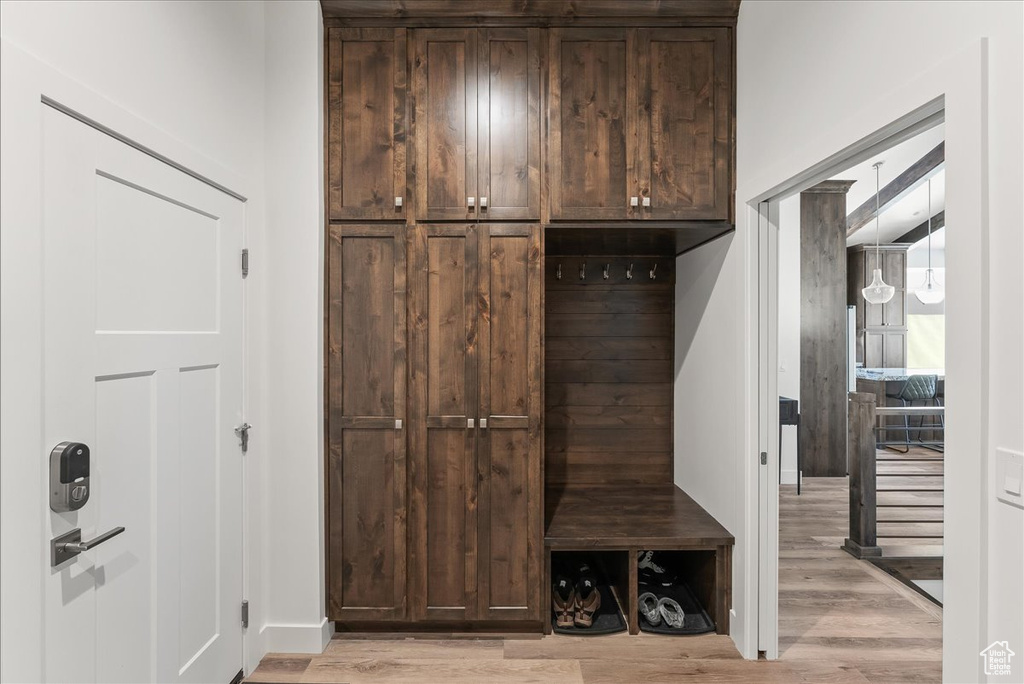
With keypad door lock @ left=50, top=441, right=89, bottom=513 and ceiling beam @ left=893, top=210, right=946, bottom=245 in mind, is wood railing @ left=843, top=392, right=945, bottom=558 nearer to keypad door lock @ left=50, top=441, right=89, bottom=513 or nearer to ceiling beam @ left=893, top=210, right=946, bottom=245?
ceiling beam @ left=893, top=210, right=946, bottom=245

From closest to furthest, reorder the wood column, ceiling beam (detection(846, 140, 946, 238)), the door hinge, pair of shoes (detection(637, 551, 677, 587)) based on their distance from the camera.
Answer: the door hinge, pair of shoes (detection(637, 551, 677, 587)), ceiling beam (detection(846, 140, 946, 238)), the wood column

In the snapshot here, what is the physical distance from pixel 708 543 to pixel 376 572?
1.48 metres

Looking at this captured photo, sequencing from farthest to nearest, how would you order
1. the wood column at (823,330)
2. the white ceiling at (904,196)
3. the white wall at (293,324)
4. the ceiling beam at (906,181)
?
the wood column at (823,330)
the white ceiling at (904,196)
the ceiling beam at (906,181)
the white wall at (293,324)

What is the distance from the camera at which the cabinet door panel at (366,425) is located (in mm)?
2418

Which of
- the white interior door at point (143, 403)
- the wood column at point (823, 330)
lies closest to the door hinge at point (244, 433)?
the white interior door at point (143, 403)

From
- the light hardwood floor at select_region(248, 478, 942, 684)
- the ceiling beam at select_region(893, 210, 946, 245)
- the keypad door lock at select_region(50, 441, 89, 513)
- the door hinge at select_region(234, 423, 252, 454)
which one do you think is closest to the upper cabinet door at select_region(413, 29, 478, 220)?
the door hinge at select_region(234, 423, 252, 454)

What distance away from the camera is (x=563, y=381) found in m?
3.18

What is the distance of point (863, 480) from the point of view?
126 inches

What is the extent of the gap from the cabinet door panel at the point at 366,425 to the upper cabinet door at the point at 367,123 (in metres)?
0.13

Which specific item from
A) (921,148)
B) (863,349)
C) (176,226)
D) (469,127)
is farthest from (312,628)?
(921,148)

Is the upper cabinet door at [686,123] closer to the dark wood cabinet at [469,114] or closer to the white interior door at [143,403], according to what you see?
the dark wood cabinet at [469,114]

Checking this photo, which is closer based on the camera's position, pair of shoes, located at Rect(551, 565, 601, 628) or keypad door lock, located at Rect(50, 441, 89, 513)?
keypad door lock, located at Rect(50, 441, 89, 513)

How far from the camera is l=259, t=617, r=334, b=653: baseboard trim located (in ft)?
7.76

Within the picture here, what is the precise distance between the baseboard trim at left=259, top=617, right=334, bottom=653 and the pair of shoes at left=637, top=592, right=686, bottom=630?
57.5 inches
